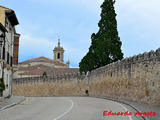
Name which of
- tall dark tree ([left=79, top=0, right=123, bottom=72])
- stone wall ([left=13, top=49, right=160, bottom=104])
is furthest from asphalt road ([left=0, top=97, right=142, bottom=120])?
tall dark tree ([left=79, top=0, right=123, bottom=72])

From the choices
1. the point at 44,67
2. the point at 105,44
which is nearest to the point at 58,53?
the point at 44,67

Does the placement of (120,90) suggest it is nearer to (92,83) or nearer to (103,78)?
(103,78)

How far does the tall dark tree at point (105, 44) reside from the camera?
35438 mm

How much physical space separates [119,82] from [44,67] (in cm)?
8161

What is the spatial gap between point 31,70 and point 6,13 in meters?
70.6

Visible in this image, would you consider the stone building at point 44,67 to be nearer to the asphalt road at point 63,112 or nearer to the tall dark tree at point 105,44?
the tall dark tree at point 105,44

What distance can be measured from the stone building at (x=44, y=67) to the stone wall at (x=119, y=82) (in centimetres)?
2147

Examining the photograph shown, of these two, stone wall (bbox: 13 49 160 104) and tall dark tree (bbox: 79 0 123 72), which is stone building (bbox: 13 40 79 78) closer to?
stone wall (bbox: 13 49 160 104)

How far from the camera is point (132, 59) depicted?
2141 centimetres

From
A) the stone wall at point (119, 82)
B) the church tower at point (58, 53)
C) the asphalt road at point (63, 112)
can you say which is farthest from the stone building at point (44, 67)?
the asphalt road at point (63, 112)

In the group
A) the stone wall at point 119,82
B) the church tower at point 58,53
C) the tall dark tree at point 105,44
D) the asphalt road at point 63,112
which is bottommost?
the asphalt road at point 63,112

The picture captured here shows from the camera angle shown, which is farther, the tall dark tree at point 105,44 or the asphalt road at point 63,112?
the tall dark tree at point 105,44

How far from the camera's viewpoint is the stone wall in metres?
17.1

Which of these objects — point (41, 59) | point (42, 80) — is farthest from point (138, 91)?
point (41, 59)
